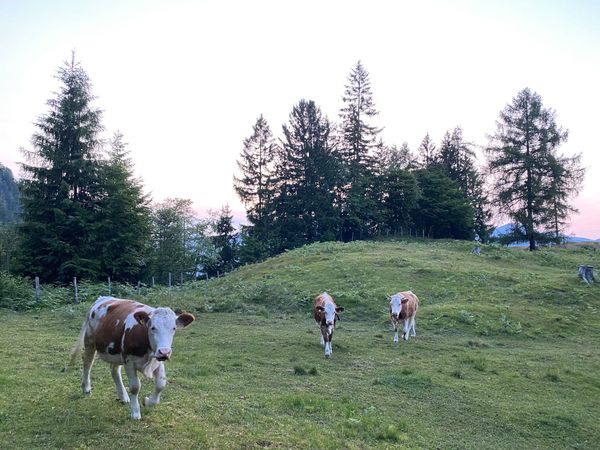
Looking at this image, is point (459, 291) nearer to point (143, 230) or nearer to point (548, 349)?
point (548, 349)

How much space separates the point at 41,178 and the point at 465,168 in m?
58.5

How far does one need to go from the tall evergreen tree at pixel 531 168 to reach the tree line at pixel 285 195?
11 centimetres

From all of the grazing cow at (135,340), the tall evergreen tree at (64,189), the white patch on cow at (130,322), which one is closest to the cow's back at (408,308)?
the grazing cow at (135,340)

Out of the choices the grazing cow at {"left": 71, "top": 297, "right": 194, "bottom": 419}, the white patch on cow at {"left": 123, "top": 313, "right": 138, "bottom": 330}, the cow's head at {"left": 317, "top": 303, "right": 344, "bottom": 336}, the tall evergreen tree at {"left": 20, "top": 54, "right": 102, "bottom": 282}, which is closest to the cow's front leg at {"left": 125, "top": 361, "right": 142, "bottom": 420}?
the grazing cow at {"left": 71, "top": 297, "right": 194, "bottom": 419}

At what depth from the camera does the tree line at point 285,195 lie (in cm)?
3750

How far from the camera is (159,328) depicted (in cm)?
704

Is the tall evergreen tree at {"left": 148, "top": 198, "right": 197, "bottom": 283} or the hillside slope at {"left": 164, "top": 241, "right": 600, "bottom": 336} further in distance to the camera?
the tall evergreen tree at {"left": 148, "top": 198, "right": 197, "bottom": 283}

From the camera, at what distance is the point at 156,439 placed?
22.3 feet

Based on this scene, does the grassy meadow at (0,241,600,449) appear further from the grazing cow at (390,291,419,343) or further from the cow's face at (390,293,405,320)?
the cow's face at (390,293,405,320)

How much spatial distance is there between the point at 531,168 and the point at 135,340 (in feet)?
161

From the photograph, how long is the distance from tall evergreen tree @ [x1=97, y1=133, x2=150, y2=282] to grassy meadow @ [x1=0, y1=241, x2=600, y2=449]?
15001mm

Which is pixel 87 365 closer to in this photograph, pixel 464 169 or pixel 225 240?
pixel 225 240

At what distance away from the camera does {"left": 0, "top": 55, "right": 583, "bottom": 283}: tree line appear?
1476 inches

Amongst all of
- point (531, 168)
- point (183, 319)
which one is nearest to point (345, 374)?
point (183, 319)
